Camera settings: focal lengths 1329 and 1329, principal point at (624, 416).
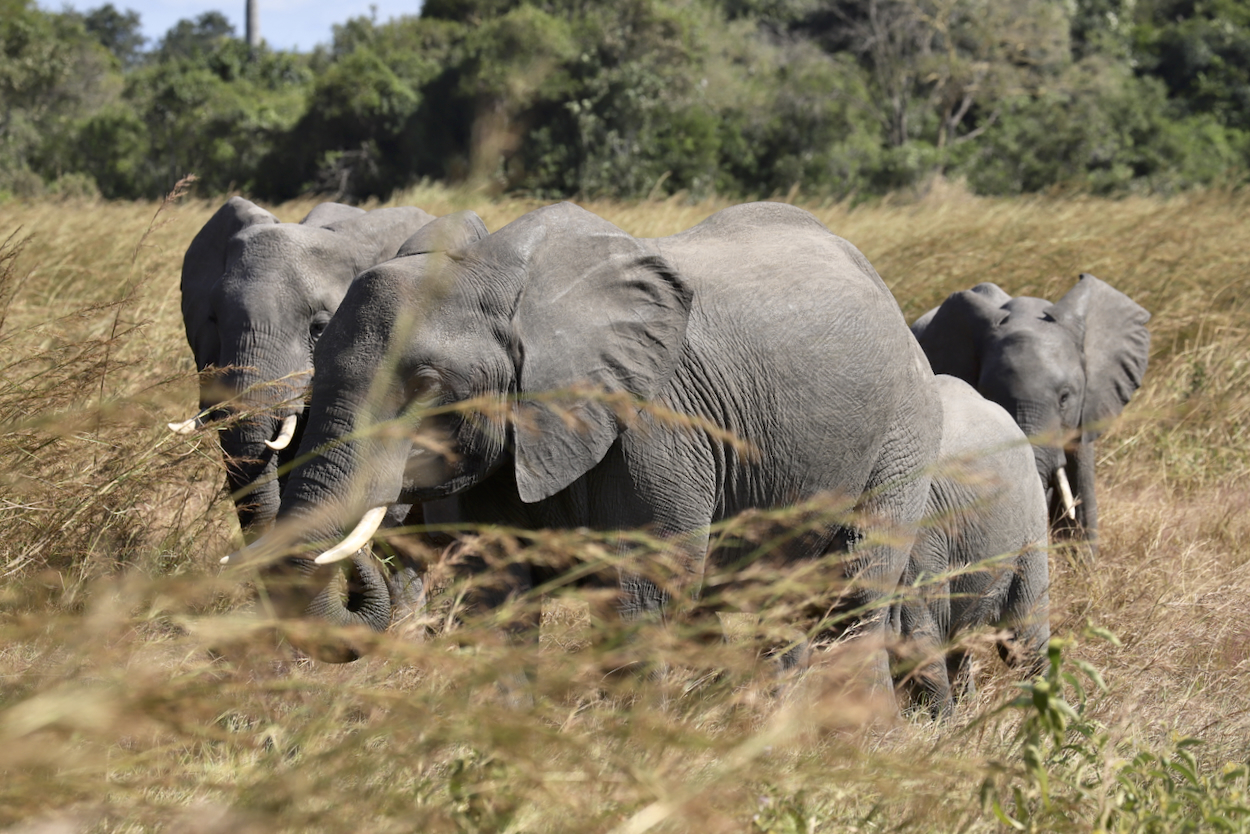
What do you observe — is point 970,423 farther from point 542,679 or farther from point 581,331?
point 542,679

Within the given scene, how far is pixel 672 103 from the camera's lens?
65.4 ft

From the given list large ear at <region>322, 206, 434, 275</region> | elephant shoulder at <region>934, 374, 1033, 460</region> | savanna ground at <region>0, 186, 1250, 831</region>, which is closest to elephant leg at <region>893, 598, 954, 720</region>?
savanna ground at <region>0, 186, 1250, 831</region>

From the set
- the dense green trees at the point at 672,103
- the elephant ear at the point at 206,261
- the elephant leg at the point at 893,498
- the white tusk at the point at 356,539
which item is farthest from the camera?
the dense green trees at the point at 672,103

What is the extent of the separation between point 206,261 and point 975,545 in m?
3.18

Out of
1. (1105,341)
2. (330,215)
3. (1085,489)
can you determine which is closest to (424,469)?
(330,215)

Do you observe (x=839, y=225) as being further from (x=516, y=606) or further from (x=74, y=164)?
(x=74, y=164)

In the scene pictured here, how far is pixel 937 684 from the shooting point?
403 centimetres

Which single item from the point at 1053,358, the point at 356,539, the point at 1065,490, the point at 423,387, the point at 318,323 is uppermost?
the point at 423,387

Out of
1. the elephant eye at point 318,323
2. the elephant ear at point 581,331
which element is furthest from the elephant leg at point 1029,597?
the elephant eye at point 318,323

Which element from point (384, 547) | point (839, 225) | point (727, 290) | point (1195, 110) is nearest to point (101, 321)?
point (384, 547)

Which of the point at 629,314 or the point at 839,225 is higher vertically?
the point at 629,314

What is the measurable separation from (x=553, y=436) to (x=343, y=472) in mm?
472

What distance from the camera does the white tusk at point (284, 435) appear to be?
13.8 ft

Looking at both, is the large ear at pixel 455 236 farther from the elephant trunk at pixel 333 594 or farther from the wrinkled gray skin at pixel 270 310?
the wrinkled gray skin at pixel 270 310
